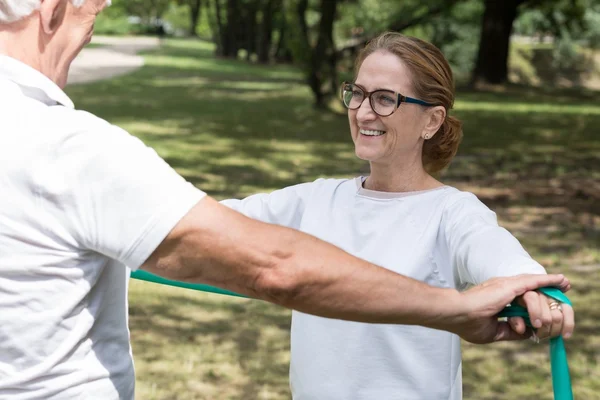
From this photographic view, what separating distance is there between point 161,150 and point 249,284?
12259 millimetres

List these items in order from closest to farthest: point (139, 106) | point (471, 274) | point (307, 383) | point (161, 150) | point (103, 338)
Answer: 1. point (103, 338)
2. point (471, 274)
3. point (307, 383)
4. point (161, 150)
5. point (139, 106)

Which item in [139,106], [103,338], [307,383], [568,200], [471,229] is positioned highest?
[471,229]

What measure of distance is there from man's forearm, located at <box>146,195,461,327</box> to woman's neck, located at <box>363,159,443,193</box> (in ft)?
2.73

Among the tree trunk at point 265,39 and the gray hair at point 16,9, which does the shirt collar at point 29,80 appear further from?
the tree trunk at point 265,39

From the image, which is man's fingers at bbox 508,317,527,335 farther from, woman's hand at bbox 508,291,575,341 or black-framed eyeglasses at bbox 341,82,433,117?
black-framed eyeglasses at bbox 341,82,433,117

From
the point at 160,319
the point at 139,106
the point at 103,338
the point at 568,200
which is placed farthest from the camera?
the point at 139,106

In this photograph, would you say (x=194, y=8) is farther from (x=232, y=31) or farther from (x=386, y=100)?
(x=386, y=100)

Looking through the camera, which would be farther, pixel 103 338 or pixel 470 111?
pixel 470 111

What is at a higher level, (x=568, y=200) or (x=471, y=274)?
(x=471, y=274)

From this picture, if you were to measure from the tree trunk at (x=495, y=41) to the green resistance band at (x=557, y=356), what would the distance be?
2635cm

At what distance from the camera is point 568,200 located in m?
10.5

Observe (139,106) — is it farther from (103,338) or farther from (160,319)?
(103,338)

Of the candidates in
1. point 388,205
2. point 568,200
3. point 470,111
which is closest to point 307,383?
point 388,205

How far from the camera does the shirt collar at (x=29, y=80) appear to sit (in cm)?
169
